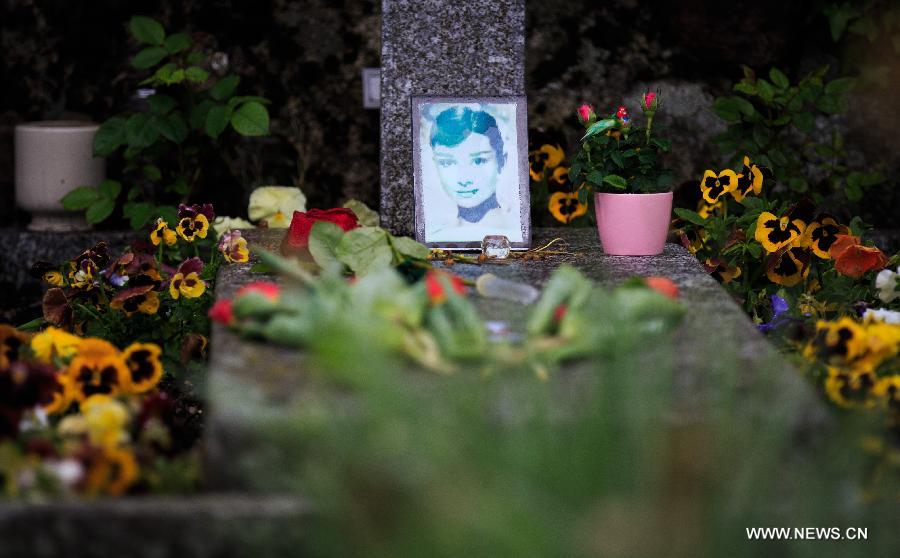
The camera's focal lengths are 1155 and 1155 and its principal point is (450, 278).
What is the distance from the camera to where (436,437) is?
4.03 ft

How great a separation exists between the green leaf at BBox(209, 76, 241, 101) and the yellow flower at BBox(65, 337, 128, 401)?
1.81m

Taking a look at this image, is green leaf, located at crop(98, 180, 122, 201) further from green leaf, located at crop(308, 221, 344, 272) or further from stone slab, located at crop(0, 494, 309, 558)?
stone slab, located at crop(0, 494, 309, 558)

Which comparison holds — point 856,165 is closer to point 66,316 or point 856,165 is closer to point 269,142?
point 269,142

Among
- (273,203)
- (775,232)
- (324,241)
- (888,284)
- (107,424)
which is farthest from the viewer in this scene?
(273,203)

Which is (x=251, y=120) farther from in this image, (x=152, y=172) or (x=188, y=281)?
(x=188, y=281)

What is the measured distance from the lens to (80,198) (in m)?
3.63

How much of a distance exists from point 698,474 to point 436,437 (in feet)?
1.00

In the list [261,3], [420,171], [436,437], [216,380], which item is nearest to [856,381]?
[436,437]

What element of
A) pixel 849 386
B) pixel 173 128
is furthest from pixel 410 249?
pixel 173 128

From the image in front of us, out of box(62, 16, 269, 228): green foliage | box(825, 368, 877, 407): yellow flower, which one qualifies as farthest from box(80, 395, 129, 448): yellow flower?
box(62, 16, 269, 228): green foliage

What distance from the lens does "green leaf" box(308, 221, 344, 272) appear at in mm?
2219

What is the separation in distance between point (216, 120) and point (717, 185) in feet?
4.96

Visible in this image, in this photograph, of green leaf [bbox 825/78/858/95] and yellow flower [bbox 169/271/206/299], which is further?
green leaf [bbox 825/78/858/95]

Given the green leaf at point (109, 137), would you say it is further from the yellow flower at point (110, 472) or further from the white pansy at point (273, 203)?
the yellow flower at point (110, 472)
